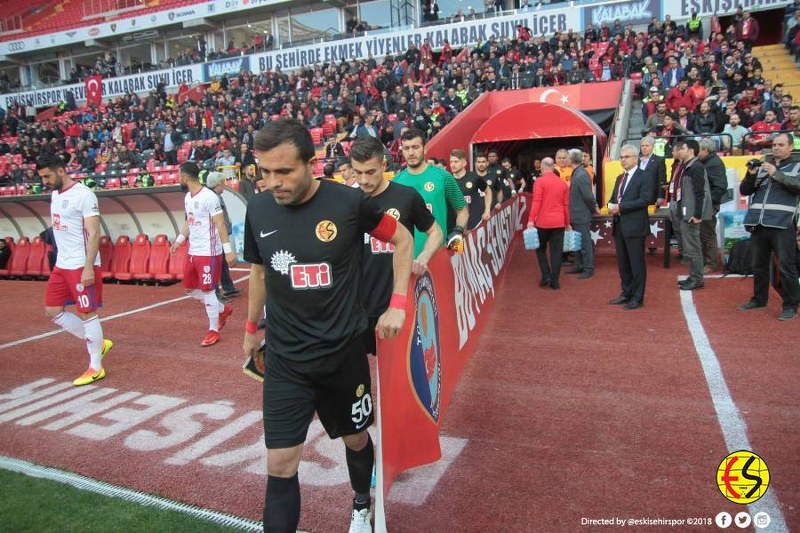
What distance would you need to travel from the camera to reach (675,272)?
8.95m

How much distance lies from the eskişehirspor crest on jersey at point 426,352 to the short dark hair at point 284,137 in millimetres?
1234

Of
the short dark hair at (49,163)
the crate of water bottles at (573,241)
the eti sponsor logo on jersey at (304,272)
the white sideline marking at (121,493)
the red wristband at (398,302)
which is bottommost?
the white sideline marking at (121,493)

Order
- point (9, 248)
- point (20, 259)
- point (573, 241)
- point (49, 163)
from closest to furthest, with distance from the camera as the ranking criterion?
point (49, 163)
point (573, 241)
point (20, 259)
point (9, 248)

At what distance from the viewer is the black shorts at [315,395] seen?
2494 mm

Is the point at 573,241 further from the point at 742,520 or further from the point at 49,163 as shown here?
the point at 49,163

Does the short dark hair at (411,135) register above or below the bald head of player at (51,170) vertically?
above

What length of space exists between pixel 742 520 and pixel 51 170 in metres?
5.65

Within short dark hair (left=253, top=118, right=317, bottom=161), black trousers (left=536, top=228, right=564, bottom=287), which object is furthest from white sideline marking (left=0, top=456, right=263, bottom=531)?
black trousers (left=536, top=228, right=564, bottom=287)

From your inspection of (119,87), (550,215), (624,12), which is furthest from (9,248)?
(119,87)

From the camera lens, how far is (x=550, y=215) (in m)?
8.34

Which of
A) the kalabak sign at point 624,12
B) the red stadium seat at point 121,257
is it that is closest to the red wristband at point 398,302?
the red stadium seat at point 121,257

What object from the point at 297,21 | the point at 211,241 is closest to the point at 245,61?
the point at 297,21

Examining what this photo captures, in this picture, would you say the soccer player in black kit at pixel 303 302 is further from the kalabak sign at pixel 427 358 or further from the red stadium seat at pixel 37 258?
the red stadium seat at pixel 37 258

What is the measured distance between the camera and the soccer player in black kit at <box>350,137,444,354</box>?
363 centimetres
